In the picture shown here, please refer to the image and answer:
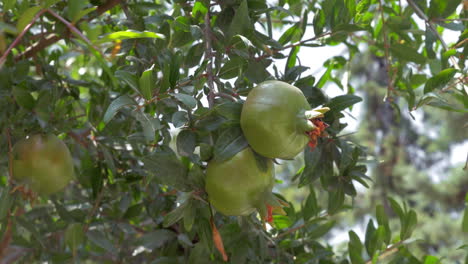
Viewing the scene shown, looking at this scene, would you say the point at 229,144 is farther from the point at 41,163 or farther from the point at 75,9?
the point at 41,163

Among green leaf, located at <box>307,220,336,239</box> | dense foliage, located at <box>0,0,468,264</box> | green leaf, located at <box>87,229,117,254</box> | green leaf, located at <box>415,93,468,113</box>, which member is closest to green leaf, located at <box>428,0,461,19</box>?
dense foliage, located at <box>0,0,468,264</box>

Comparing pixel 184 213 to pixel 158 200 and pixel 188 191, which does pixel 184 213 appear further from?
pixel 158 200

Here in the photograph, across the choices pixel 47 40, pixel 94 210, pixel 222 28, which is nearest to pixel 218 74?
pixel 222 28

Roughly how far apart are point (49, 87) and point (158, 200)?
1.30 feet

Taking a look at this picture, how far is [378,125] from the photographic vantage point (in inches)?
386

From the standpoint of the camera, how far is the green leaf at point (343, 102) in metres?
0.76

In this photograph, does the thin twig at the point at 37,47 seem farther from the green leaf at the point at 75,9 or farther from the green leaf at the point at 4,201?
the green leaf at the point at 75,9

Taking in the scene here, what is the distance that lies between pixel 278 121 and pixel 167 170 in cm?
20

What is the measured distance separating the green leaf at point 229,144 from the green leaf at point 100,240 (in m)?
0.46

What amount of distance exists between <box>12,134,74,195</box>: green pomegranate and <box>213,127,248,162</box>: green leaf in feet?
1.57

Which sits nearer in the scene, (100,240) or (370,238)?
(100,240)

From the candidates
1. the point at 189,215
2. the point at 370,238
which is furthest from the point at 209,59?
the point at 370,238

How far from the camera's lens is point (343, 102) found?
765 millimetres

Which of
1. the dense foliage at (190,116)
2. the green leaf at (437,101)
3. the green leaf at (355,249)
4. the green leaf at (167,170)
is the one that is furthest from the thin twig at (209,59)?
the green leaf at (355,249)
